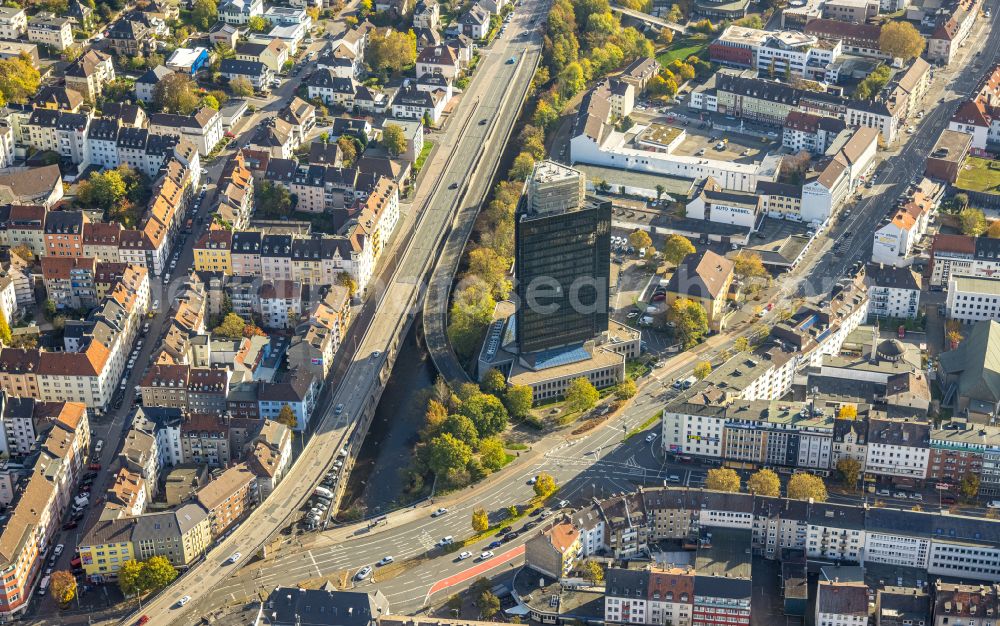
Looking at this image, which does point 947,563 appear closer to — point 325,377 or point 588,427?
point 588,427

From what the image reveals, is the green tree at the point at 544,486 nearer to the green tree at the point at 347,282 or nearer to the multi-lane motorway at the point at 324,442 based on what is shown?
the multi-lane motorway at the point at 324,442

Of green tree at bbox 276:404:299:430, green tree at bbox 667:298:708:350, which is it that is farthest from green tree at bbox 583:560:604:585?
green tree at bbox 667:298:708:350

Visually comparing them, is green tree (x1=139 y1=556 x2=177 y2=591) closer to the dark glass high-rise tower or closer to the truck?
the truck

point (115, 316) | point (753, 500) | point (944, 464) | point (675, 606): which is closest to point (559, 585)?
point (675, 606)

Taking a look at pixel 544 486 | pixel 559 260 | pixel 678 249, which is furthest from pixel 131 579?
pixel 678 249

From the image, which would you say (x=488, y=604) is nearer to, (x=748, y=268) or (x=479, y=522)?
(x=479, y=522)
